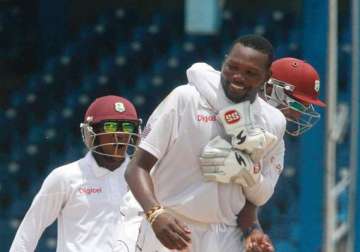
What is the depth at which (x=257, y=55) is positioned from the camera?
4.29 meters

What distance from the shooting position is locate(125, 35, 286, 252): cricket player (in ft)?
13.9

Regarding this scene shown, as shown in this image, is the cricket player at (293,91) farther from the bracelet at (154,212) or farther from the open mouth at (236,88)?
the bracelet at (154,212)

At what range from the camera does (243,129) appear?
430 cm

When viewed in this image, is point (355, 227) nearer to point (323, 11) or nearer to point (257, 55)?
point (323, 11)

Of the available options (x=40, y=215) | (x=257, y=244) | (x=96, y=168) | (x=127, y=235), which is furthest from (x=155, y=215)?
(x=96, y=168)

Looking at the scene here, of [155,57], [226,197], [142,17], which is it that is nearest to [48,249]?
[155,57]

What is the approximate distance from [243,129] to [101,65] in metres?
9.85

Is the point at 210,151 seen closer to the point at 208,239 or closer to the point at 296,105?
the point at 208,239

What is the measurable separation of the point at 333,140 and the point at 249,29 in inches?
244

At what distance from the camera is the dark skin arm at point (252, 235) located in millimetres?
4316

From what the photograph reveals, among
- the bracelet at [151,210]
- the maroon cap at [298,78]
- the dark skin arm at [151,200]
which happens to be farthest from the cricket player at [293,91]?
the bracelet at [151,210]

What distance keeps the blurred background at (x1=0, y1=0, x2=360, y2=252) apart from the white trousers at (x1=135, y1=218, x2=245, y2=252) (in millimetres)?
5744

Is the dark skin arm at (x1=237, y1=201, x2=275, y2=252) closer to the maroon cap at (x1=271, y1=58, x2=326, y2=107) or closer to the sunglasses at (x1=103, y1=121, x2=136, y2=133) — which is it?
the maroon cap at (x1=271, y1=58, x2=326, y2=107)

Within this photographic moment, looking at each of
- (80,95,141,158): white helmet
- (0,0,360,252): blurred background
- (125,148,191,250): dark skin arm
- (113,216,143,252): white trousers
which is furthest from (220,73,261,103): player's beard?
(0,0,360,252): blurred background
